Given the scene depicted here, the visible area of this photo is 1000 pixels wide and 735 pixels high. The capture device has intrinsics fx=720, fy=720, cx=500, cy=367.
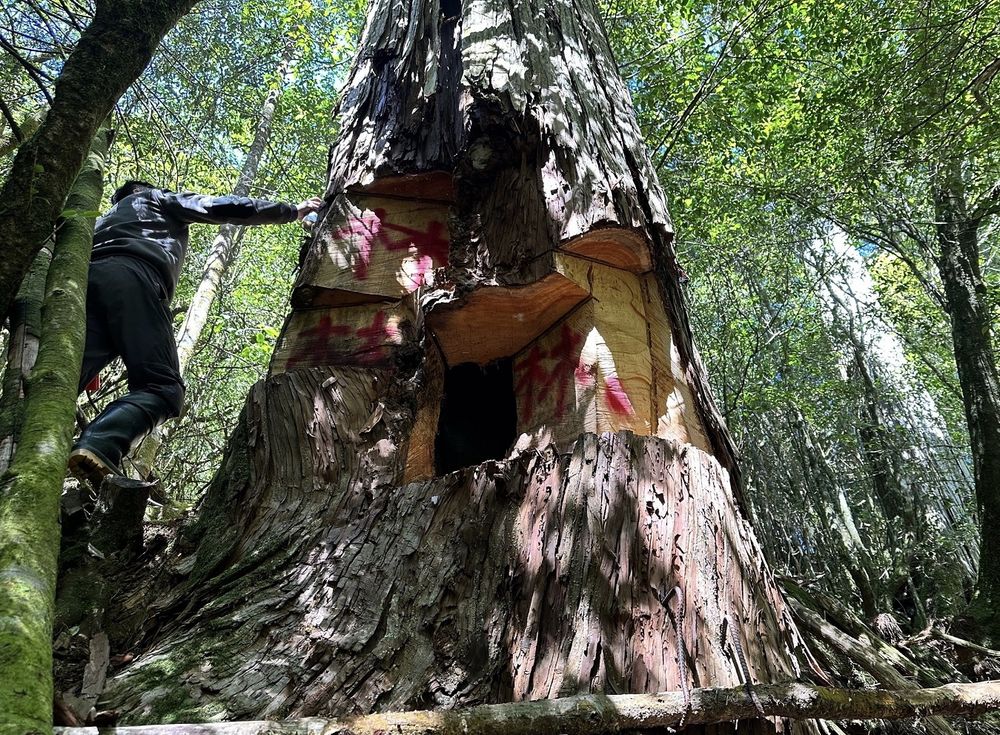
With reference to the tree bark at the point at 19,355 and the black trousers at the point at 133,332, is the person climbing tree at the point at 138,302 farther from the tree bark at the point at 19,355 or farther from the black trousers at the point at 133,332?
the tree bark at the point at 19,355

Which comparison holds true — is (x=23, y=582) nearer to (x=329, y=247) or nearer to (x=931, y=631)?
(x=329, y=247)

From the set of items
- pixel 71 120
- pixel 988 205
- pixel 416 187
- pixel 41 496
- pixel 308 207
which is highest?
pixel 988 205

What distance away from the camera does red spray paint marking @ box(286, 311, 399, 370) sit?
247cm

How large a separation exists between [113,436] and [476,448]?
1440mm

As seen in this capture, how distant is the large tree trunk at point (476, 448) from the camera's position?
5.01ft

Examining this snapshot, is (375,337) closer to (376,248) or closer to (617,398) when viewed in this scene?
(376,248)

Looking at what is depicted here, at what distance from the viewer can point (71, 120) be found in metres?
1.81

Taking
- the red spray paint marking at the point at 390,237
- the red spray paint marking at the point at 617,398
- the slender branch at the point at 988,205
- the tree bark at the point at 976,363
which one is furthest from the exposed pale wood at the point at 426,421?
the slender branch at the point at 988,205

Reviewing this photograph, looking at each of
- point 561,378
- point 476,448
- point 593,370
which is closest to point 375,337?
point 476,448

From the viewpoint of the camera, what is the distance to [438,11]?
11.1 feet

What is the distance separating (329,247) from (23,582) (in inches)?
69.9

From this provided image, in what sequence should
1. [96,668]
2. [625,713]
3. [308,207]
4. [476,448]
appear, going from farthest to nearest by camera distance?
[308,207]
[476,448]
[96,668]
[625,713]

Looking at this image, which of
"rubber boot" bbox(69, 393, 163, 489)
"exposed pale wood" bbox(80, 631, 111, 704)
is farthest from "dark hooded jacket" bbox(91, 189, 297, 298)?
"exposed pale wood" bbox(80, 631, 111, 704)

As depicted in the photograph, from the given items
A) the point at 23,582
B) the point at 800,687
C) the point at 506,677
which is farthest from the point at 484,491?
the point at 23,582
